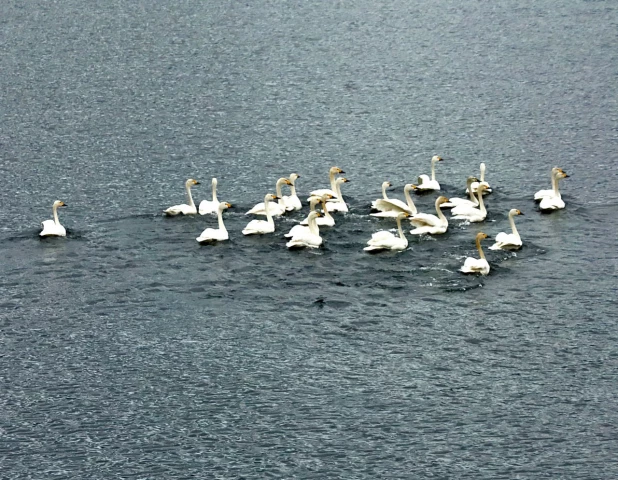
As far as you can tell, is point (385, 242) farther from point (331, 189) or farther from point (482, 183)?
point (331, 189)

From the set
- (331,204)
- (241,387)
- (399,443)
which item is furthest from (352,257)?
(399,443)

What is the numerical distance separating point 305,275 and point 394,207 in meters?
4.96

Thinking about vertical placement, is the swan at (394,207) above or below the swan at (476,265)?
above

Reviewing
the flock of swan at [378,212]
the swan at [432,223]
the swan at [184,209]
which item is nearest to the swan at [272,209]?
the flock of swan at [378,212]

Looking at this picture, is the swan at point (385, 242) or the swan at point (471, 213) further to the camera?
the swan at point (471, 213)

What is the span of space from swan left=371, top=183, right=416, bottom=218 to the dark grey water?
94cm

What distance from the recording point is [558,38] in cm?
5516

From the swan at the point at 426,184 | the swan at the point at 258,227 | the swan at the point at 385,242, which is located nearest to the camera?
the swan at the point at 385,242

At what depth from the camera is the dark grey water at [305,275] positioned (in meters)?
24.1

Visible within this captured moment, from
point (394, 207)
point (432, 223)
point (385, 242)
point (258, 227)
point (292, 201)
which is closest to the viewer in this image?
point (385, 242)

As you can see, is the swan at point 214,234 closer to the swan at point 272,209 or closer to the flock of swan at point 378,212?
the flock of swan at point 378,212

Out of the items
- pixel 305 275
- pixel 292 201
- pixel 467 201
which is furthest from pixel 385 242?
pixel 292 201

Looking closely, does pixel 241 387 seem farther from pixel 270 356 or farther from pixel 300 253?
pixel 300 253

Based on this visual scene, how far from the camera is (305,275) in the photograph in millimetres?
31312
